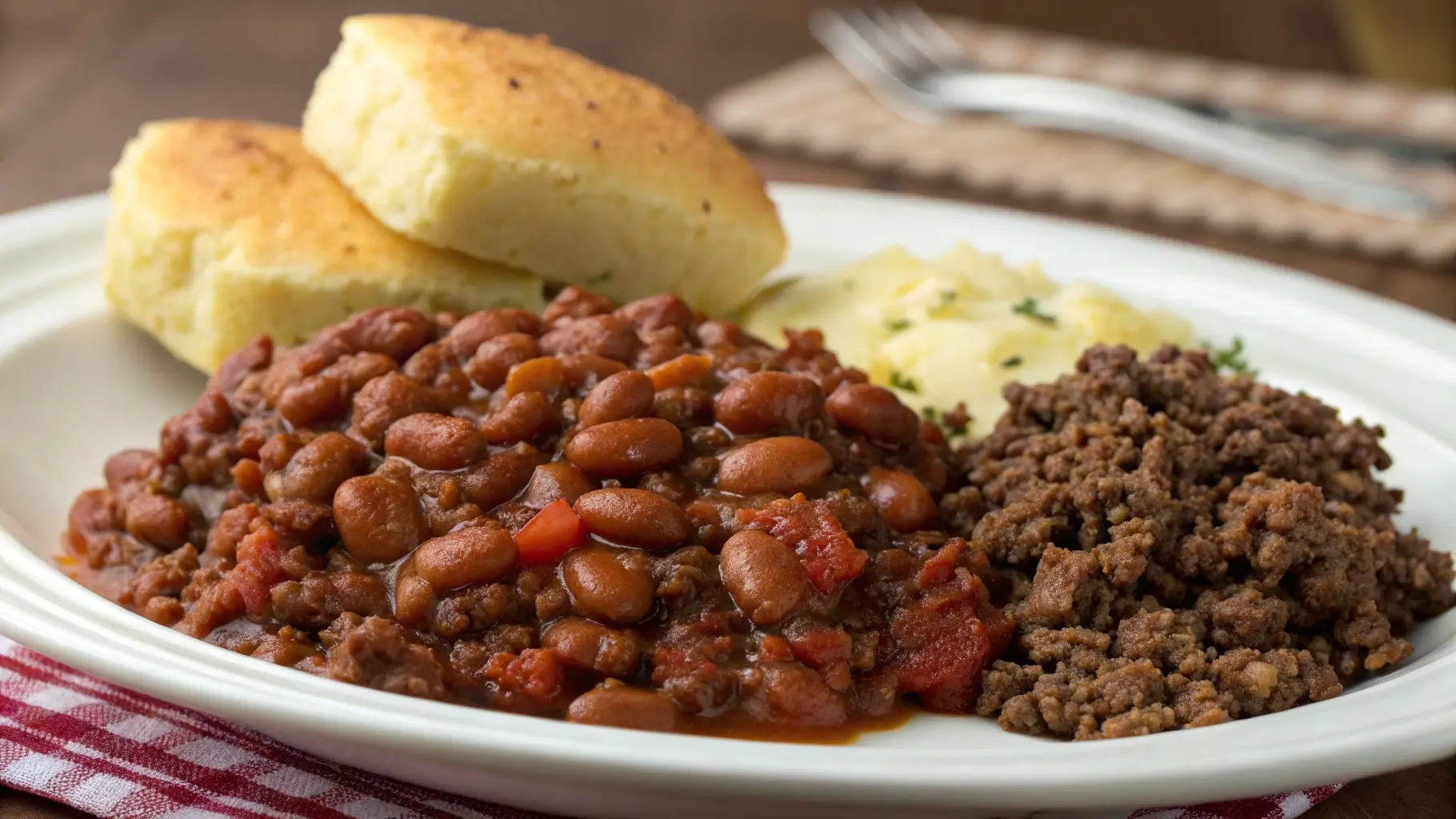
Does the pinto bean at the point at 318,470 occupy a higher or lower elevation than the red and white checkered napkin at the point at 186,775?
higher

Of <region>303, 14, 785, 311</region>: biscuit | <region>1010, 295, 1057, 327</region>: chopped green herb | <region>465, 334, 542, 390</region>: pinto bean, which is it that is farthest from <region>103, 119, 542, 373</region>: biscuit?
<region>1010, 295, 1057, 327</region>: chopped green herb

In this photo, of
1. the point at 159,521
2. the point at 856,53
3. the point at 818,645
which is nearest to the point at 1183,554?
the point at 818,645

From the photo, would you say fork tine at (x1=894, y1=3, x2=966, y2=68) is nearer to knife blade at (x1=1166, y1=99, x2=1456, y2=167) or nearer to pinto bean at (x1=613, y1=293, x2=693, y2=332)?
knife blade at (x1=1166, y1=99, x2=1456, y2=167)

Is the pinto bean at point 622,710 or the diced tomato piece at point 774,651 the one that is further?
the diced tomato piece at point 774,651

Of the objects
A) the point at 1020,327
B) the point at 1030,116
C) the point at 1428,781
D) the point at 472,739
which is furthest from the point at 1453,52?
the point at 472,739

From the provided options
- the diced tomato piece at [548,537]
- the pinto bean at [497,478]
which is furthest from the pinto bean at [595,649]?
the pinto bean at [497,478]

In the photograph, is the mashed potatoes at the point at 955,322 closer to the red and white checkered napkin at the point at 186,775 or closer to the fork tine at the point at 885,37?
the red and white checkered napkin at the point at 186,775
